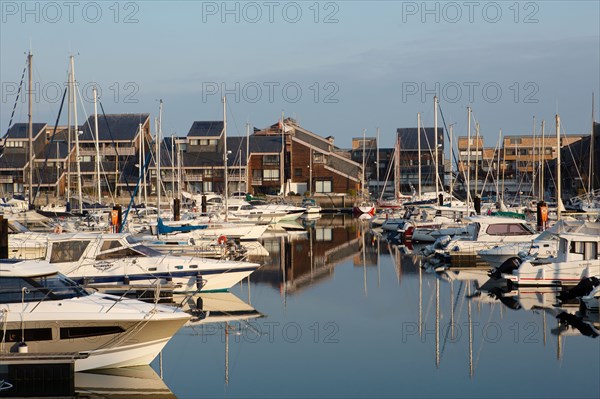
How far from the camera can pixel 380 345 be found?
22328 mm

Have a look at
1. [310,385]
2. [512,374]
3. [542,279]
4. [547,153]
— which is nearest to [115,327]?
[310,385]

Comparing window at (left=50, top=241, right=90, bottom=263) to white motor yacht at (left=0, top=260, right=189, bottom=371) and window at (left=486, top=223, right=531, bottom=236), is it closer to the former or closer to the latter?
white motor yacht at (left=0, top=260, right=189, bottom=371)

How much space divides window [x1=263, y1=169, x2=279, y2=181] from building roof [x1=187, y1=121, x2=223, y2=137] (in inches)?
245

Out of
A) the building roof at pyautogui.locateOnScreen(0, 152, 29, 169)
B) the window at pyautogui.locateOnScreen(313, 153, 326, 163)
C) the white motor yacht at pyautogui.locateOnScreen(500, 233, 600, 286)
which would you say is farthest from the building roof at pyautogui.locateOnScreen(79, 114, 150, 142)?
the white motor yacht at pyautogui.locateOnScreen(500, 233, 600, 286)

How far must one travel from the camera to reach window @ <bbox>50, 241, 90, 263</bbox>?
25922 mm

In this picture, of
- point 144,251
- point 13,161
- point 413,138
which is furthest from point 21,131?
point 144,251

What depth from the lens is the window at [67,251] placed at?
25922mm

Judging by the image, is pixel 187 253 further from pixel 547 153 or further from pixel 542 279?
pixel 547 153

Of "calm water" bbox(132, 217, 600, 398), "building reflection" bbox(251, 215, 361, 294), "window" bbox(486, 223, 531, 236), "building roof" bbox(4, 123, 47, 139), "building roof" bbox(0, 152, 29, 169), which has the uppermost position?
"building roof" bbox(4, 123, 47, 139)

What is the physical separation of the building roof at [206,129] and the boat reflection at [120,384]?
78.4m

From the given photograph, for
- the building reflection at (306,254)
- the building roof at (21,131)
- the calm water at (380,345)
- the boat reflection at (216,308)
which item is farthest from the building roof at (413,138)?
the boat reflection at (216,308)

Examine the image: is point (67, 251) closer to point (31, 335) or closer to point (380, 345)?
point (31, 335)

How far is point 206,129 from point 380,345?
7628cm

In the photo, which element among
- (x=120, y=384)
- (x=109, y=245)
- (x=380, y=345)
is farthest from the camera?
(x=109, y=245)
